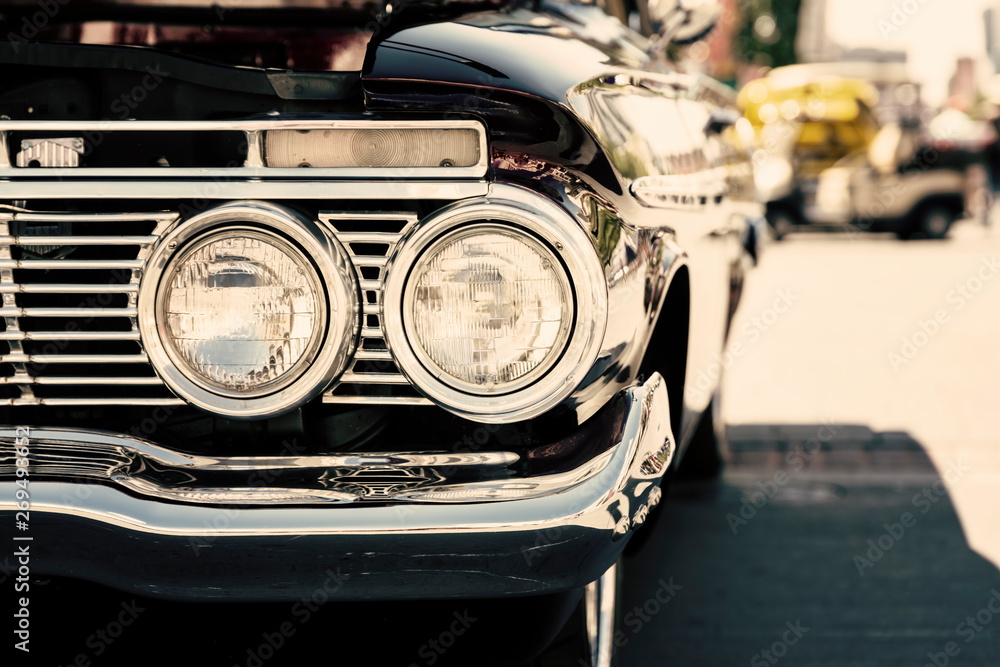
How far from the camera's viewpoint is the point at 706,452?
389 centimetres

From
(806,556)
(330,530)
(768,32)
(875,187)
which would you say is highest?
(768,32)

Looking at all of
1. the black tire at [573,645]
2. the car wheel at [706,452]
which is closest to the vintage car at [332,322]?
the black tire at [573,645]

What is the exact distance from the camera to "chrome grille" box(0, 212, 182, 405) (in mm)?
1584

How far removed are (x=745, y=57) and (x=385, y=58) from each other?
3122cm

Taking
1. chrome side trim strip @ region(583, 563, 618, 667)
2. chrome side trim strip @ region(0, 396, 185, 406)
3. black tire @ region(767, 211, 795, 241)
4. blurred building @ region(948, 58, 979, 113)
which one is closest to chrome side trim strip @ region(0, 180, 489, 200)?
chrome side trim strip @ region(0, 396, 185, 406)

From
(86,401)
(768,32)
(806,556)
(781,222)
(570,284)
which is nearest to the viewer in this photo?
(570,284)

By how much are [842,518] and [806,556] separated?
0.38 metres

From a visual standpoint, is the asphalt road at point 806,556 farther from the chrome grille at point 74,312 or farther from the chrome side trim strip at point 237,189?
the chrome side trim strip at point 237,189

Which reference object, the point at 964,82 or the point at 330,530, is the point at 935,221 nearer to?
the point at 330,530

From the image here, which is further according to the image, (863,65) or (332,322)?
(863,65)

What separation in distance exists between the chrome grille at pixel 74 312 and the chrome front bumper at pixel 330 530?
0.62 feet

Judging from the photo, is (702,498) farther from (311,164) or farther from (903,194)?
(903,194)

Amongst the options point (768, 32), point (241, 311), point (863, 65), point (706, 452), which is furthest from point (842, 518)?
point (768, 32)

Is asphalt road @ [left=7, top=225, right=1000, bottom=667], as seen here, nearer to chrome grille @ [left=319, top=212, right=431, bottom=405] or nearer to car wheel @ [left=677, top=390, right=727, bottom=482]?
car wheel @ [left=677, top=390, right=727, bottom=482]
